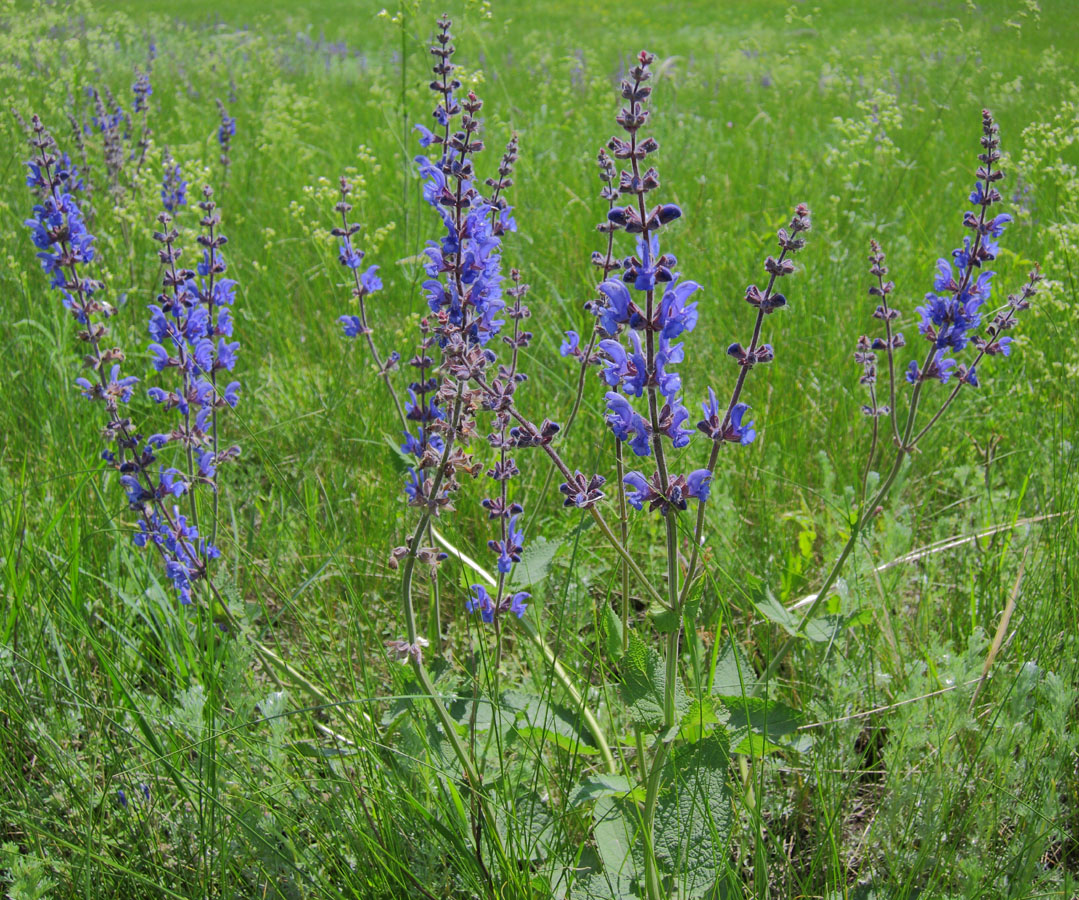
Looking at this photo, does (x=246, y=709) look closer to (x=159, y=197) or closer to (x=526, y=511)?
(x=526, y=511)

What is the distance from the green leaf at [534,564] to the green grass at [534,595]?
2.2 inches

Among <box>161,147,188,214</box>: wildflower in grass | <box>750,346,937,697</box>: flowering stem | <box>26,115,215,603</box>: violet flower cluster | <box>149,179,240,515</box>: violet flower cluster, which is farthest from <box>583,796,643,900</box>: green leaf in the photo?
<box>161,147,188,214</box>: wildflower in grass

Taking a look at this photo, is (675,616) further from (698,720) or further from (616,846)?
(616,846)

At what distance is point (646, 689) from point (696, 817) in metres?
0.27

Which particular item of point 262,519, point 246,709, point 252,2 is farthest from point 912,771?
point 252,2

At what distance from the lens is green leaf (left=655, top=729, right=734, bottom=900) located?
1.49m

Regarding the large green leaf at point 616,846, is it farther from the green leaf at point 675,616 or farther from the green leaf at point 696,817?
the green leaf at point 675,616

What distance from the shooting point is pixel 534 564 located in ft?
6.83

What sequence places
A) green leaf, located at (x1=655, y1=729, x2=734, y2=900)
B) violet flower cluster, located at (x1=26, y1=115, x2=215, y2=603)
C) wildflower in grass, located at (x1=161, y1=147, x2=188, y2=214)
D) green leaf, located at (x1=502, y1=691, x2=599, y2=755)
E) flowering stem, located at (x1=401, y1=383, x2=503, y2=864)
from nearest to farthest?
green leaf, located at (x1=655, y1=729, x2=734, y2=900)
flowering stem, located at (x1=401, y1=383, x2=503, y2=864)
green leaf, located at (x1=502, y1=691, x2=599, y2=755)
violet flower cluster, located at (x1=26, y1=115, x2=215, y2=603)
wildflower in grass, located at (x1=161, y1=147, x2=188, y2=214)

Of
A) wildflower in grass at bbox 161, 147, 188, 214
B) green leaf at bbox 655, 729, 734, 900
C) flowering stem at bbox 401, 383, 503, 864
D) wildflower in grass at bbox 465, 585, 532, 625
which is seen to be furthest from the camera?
wildflower in grass at bbox 161, 147, 188, 214

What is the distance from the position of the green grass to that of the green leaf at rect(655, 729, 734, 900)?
82 millimetres

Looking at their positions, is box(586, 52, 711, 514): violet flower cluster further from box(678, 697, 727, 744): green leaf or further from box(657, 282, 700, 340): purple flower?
box(678, 697, 727, 744): green leaf

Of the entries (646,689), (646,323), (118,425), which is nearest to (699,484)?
(646,323)

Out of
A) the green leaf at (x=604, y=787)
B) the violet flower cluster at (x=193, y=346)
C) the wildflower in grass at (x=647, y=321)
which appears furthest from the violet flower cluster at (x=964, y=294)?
the violet flower cluster at (x=193, y=346)
